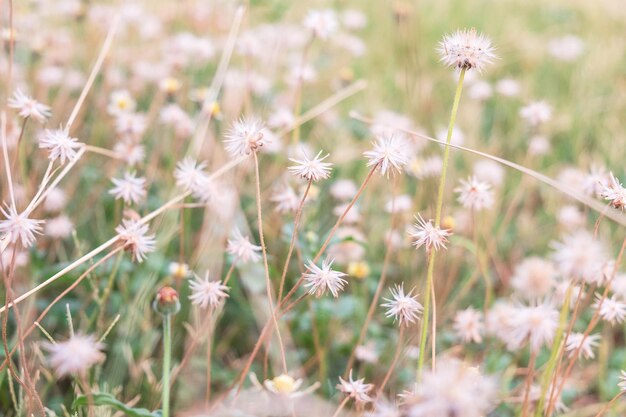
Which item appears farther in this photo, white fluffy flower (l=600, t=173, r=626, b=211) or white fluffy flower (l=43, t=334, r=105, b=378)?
white fluffy flower (l=600, t=173, r=626, b=211)

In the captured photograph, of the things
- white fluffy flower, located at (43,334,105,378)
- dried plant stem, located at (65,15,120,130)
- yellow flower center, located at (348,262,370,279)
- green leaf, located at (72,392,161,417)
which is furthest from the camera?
yellow flower center, located at (348,262,370,279)

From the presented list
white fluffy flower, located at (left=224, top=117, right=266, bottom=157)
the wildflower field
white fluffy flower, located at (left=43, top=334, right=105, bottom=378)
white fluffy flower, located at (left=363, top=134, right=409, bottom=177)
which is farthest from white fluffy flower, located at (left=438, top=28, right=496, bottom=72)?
white fluffy flower, located at (left=43, top=334, right=105, bottom=378)

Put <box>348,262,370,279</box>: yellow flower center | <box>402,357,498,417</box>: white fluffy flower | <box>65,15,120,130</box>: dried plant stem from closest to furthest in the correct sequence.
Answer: <box>402,357,498,417</box>: white fluffy flower, <box>65,15,120,130</box>: dried plant stem, <box>348,262,370,279</box>: yellow flower center

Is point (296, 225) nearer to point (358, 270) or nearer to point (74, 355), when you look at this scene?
point (74, 355)

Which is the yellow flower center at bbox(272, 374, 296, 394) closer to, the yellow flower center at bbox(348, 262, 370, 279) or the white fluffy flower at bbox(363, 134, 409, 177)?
the white fluffy flower at bbox(363, 134, 409, 177)

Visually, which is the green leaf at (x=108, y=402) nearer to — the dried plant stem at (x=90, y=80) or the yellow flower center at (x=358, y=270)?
the dried plant stem at (x=90, y=80)

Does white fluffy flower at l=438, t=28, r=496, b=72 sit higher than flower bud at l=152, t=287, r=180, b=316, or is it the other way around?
white fluffy flower at l=438, t=28, r=496, b=72

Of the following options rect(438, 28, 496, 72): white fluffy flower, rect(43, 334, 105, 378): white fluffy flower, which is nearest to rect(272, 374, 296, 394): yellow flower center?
rect(43, 334, 105, 378): white fluffy flower

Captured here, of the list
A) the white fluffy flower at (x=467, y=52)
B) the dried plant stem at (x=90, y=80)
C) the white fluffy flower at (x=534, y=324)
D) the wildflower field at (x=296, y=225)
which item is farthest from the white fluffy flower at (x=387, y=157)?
the dried plant stem at (x=90, y=80)

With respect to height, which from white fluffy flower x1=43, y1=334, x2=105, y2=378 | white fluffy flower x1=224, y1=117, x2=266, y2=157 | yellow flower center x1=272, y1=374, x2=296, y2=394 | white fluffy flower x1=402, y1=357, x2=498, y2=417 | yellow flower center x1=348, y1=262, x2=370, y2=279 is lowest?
yellow flower center x1=272, y1=374, x2=296, y2=394
